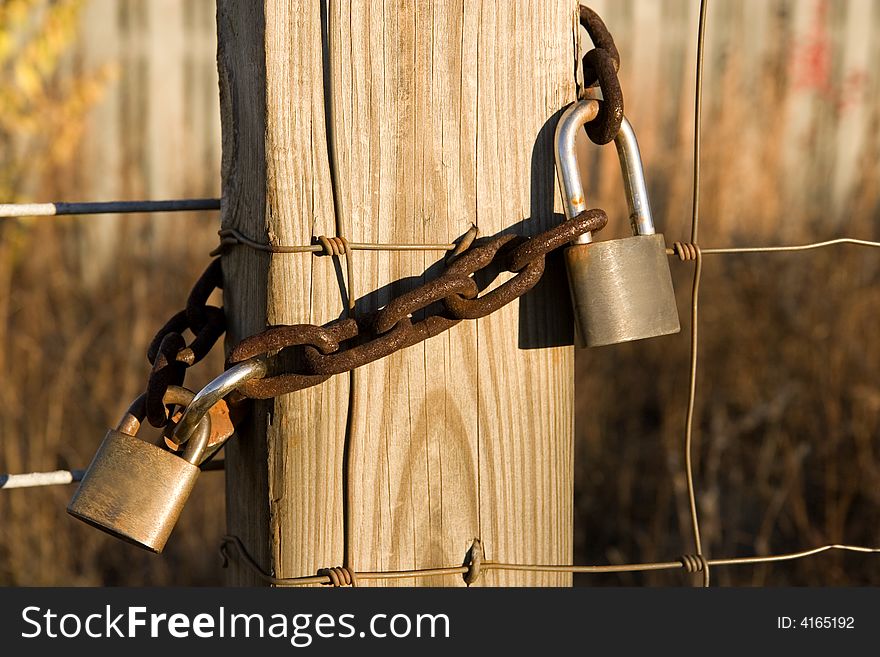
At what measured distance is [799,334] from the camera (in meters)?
3.17

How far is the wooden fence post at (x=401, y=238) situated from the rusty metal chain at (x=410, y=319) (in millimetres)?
34

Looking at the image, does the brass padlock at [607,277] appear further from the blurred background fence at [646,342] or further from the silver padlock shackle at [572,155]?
the blurred background fence at [646,342]

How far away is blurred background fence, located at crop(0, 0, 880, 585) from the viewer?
112 inches

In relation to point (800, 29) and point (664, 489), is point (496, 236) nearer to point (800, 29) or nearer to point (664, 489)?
point (664, 489)

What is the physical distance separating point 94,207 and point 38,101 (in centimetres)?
220

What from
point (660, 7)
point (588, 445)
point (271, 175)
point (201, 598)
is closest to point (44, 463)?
point (588, 445)

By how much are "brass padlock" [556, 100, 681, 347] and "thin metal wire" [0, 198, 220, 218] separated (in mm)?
485

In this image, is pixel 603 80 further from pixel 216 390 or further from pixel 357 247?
pixel 216 390

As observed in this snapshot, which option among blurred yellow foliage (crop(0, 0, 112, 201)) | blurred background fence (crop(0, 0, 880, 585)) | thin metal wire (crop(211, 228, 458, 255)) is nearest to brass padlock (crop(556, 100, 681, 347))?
thin metal wire (crop(211, 228, 458, 255))

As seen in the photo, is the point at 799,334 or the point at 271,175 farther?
the point at 799,334

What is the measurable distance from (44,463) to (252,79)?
82.7 inches

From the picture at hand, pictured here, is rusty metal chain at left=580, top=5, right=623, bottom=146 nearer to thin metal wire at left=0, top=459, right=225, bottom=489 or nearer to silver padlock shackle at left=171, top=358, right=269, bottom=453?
silver padlock shackle at left=171, top=358, right=269, bottom=453

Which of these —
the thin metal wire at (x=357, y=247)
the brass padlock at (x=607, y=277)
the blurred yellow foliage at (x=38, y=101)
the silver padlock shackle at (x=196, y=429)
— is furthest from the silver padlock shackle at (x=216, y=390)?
the blurred yellow foliage at (x=38, y=101)

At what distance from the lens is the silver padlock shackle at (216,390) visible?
986 mm
